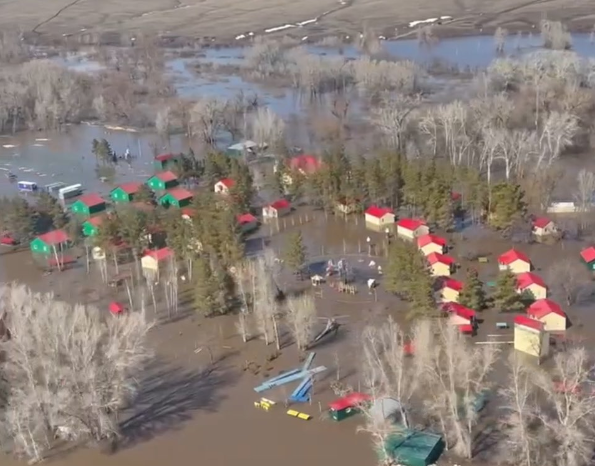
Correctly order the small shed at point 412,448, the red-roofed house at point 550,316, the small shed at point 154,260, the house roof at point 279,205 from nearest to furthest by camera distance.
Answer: the small shed at point 412,448, the red-roofed house at point 550,316, the small shed at point 154,260, the house roof at point 279,205

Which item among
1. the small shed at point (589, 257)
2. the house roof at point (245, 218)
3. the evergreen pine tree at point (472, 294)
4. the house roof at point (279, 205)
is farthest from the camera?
the house roof at point (279, 205)

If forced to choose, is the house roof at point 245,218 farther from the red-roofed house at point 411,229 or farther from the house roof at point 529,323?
the house roof at point 529,323

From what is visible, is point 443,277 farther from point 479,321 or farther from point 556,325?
point 556,325

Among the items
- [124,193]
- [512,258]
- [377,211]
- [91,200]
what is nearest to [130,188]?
[124,193]

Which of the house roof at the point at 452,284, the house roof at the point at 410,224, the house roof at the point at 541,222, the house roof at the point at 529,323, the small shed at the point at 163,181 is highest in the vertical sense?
the small shed at the point at 163,181

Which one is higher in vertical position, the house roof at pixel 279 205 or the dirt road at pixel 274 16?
the dirt road at pixel 274 16

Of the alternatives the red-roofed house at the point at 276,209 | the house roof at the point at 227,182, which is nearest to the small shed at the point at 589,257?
the red-roofed house at the point at 276,209
